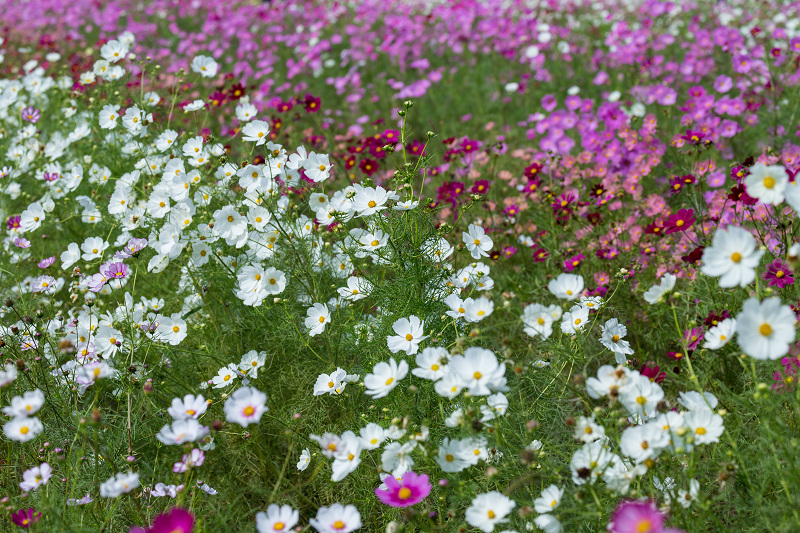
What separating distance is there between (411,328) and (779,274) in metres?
1.04

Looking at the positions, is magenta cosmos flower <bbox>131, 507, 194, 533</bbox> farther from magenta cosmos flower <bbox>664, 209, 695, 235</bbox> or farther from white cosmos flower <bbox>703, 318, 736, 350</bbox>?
magenta cosmos flower <bbox>664, 209, 695, 235</bbox>

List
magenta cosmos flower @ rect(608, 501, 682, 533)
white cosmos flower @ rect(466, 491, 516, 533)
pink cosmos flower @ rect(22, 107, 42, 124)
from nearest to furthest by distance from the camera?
magenta cosmos flower @ rect(608, 501, 682, 533)
white cosmos flower @ rect(466, 491, 516, 533)
pink cosmos flower @ rect(22, 107, 42, 124)

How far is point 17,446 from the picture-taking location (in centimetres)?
203

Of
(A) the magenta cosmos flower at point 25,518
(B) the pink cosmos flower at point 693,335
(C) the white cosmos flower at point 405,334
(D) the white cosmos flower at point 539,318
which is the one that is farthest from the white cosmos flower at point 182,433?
(B) the pink cosmos flower at point 693,335

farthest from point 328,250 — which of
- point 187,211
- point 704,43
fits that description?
point 704,43

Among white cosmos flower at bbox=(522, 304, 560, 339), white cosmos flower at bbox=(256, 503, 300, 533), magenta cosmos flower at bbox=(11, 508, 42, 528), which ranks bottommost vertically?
magenta cosmos flower at bbox=(11, 508, 42, 528)

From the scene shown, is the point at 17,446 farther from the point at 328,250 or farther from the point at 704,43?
the point at 704,43

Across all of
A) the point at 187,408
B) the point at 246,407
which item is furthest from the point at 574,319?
the point at 187,408

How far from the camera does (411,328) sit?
178cm

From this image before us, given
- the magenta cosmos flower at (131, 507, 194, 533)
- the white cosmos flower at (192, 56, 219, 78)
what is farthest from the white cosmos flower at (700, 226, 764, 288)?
the white cosmos flower at (192, 56, 219, 78)

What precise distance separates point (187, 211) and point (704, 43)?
12.2ft

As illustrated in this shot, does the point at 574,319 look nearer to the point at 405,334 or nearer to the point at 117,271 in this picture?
the point at 405,334

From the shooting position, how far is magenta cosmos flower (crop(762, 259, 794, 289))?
1734mm

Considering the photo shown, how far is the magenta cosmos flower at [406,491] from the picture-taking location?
4.43 feet
